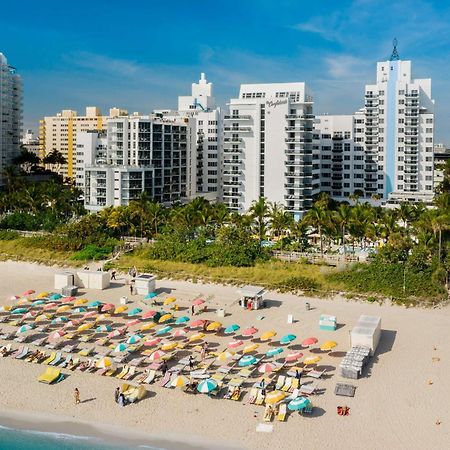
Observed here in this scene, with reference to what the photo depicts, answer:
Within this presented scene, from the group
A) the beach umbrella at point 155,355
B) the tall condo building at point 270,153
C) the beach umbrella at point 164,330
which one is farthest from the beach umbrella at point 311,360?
the tall condo building at point 270,153

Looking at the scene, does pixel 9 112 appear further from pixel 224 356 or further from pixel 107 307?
pixel 224 356

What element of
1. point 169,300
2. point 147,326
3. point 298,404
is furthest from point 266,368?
point 169,300

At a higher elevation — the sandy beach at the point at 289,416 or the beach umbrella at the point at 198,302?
the beach umbrella at the point at 198,302

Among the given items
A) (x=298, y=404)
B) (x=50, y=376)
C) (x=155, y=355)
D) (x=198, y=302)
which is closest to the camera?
(x=298, y=404)

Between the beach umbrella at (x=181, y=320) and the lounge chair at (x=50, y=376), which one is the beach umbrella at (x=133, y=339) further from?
the lounge chair at (x=50, y=376)

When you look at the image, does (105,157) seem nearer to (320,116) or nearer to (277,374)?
(320,116)

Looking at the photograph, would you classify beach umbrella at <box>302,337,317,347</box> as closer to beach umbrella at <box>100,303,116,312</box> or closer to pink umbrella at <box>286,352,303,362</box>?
pink umbrella at <box>286,352,303,362</box>
